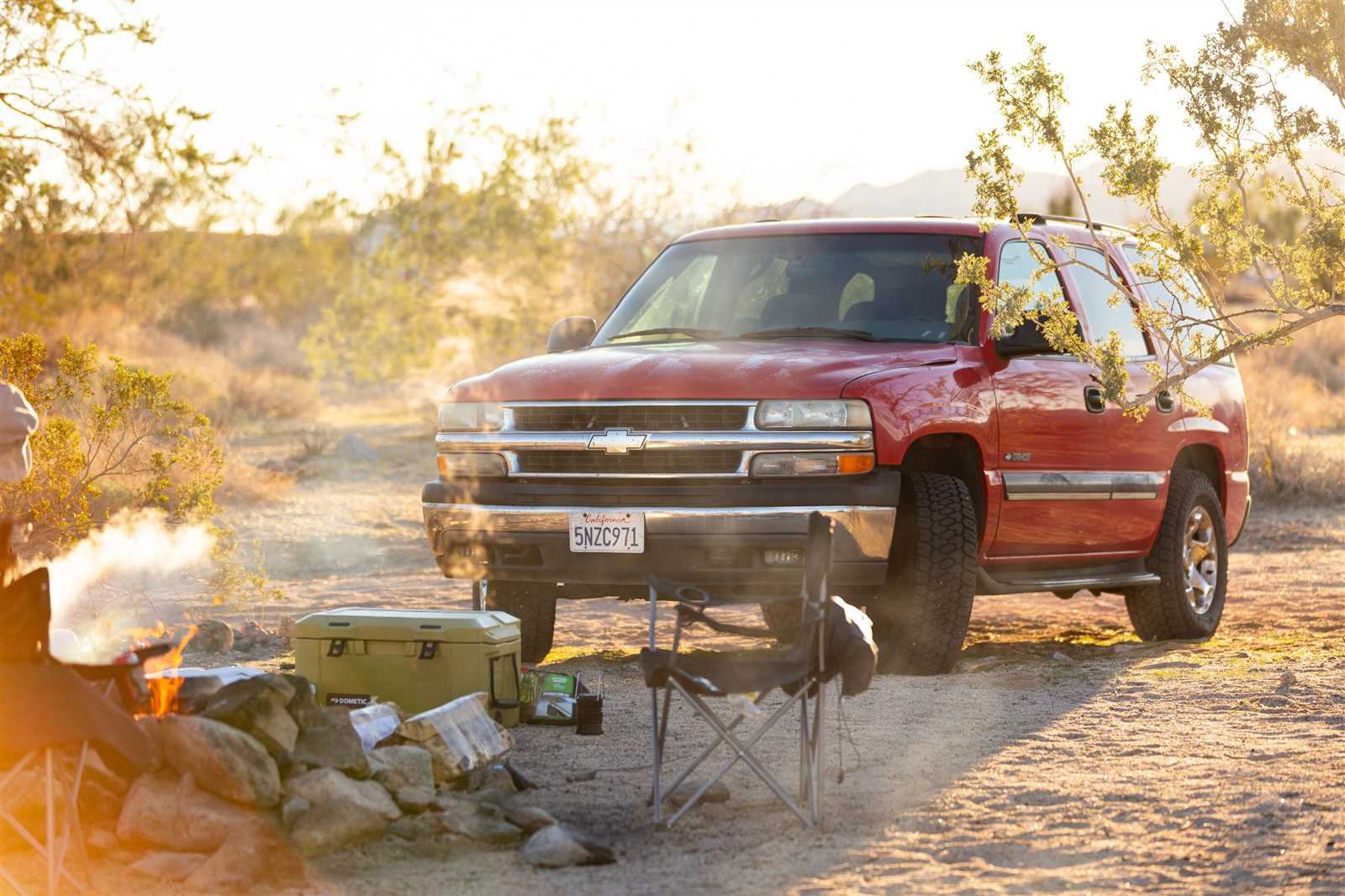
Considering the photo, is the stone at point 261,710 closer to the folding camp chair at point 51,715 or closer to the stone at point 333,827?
the stone at point 333,827

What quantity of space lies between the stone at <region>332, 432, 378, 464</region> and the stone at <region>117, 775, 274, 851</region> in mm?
16264

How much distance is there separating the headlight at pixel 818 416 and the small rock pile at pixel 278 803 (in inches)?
90.1

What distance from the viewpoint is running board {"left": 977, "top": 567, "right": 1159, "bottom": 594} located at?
839 centimetres

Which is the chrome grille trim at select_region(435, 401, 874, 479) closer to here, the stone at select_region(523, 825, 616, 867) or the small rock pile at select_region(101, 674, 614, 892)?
the small rock pile at select_region(101, 674, 614, 892)

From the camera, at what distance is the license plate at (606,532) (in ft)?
25.2

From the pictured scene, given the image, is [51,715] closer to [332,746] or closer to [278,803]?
[278,803]

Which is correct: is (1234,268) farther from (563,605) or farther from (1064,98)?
(563,605)

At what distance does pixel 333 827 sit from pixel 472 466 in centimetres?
308

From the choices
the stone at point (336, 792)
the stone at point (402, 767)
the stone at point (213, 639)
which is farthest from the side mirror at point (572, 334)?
the stone at point (336, 792)

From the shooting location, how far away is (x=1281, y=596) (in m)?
12.4

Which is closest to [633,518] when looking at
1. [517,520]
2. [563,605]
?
[517,520]

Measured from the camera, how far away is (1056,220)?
9641 millimetres

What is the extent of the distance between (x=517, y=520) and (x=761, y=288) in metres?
1.79

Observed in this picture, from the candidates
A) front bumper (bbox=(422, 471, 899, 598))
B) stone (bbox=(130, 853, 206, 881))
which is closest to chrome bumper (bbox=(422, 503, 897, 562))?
front bumper (bbox=(422, 471, 899, 598))
